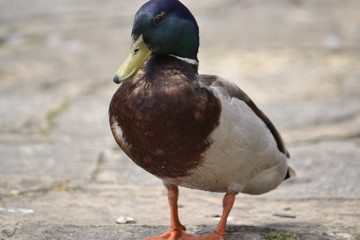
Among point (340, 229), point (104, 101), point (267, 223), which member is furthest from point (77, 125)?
point (340, 229)

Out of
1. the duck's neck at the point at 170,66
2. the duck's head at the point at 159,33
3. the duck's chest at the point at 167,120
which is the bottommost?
the duck's chest at the point at 167,120

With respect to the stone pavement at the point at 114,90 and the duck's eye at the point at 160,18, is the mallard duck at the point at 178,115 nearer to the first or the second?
the duck's eye at the point at 160,18

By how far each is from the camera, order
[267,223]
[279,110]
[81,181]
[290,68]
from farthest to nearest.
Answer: [290,68]
[279,110]
[81,181]
[267,223]

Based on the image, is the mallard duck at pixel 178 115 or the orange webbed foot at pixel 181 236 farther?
the orange webbed foot at pixel 181 236

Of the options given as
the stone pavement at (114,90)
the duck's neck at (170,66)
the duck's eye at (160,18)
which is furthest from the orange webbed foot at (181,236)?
the duck's eye at (160,18)

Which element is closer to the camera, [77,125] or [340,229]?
[340,229]

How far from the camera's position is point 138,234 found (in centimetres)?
353

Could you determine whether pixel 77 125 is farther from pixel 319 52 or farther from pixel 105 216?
pixel 319 52

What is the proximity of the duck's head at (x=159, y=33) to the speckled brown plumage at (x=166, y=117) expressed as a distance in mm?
86

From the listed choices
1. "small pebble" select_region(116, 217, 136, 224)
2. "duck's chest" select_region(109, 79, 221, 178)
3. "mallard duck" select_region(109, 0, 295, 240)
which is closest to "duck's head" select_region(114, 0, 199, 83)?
"mallard duck" select_region(109, 0, 295, 240)

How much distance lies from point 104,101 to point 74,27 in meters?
3.00

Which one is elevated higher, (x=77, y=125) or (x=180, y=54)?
(x=180, y=54)

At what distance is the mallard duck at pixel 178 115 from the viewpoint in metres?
3.12

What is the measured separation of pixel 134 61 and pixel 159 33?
0.62ft
